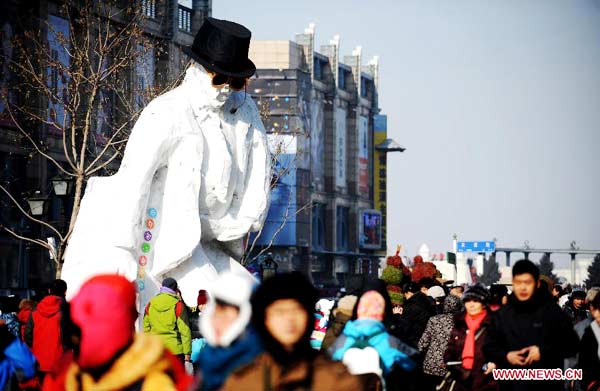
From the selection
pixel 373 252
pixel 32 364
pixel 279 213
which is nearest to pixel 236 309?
pixel 32 364

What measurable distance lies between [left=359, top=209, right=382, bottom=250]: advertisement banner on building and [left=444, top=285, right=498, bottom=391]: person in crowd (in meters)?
91.2

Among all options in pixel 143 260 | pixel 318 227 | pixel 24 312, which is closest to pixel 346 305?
pixel 143 260

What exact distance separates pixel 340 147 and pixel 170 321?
85166 mm

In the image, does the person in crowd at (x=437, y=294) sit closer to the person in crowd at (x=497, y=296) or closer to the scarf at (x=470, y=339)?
the person in crowd at (x=497, y=296)

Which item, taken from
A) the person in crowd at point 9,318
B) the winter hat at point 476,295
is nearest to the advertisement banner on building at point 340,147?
the person in crowd at point 9,318

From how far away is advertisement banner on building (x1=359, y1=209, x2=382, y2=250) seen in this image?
103 meters

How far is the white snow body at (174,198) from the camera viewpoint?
14609 mm

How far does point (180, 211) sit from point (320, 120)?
79527mm

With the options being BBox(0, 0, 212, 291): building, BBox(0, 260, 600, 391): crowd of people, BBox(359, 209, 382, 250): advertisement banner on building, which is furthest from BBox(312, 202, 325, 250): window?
BBox(0, 260, 600, 391): crowd of people

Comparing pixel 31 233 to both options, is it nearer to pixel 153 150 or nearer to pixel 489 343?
pixel 153 150

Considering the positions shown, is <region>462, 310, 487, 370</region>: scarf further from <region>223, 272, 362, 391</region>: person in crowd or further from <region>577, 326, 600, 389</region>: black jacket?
<region>223, 272, 362, 391</region>: person in crowd

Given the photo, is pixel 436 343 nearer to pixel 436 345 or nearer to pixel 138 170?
pixel 436 345

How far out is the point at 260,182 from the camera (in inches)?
619

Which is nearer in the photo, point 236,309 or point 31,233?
point 236,309
